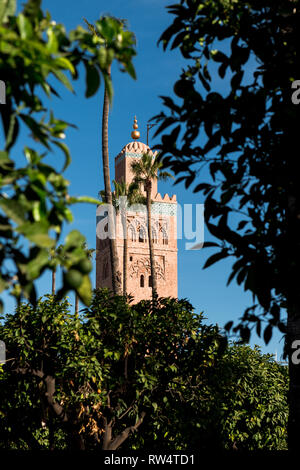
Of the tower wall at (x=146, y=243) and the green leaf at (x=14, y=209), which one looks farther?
the tower wall at (x=146, y=243)

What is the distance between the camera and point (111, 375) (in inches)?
433

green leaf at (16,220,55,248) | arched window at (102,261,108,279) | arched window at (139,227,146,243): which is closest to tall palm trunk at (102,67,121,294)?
green leaf at (16,220,55,248)

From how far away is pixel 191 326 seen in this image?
11.7 m

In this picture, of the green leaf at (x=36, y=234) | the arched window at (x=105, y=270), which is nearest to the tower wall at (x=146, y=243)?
the arched window at (x=105, y=270)

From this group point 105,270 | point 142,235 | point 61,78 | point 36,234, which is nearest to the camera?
point 36,234

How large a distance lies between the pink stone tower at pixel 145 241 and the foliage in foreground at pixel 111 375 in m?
38.3

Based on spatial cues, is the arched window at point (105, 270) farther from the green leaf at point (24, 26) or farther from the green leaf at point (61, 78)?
the green leaf at point (24, 26)

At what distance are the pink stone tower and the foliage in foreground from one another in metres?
38.3

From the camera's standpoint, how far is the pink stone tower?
50.8 m

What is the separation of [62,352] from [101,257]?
45.1m

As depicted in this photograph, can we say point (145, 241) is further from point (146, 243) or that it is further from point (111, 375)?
point (111, 375)

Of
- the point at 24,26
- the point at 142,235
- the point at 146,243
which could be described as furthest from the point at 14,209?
the point at 146,243

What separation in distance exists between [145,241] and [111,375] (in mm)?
40716

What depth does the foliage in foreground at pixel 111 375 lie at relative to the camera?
10445mm
